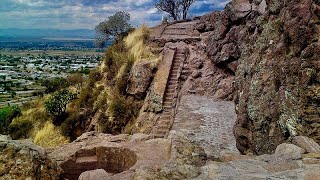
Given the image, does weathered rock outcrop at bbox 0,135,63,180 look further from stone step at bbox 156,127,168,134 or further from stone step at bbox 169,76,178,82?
stone step at bbox 169,76,178,82

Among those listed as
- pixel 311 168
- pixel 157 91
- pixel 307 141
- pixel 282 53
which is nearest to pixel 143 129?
pixel 157 91

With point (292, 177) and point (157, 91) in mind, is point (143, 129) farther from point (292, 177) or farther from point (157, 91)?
point (292, 177)

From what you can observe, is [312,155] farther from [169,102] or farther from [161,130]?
[169,102]

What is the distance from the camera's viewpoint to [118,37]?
23.2 metres

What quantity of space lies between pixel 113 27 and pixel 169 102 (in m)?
9.84

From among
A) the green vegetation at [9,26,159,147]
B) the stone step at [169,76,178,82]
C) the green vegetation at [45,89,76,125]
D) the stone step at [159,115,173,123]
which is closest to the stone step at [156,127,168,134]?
the stone step at [159,115,173,123]

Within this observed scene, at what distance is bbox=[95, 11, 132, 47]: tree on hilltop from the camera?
23141mm

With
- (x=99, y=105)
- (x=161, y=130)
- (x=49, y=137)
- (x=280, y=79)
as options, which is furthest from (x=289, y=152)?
(x=49, y=137)

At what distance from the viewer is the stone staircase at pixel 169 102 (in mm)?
13616

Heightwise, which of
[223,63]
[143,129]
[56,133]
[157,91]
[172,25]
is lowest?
[56,133]

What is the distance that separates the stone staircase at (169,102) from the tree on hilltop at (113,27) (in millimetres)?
5867

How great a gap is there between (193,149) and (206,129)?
199 inches

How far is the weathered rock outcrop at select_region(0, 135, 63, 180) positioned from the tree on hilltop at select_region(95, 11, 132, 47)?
16.9 meters

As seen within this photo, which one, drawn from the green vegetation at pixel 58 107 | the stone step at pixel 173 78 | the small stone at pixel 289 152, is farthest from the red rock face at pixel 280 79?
the green vegetation at pixel 58 107
